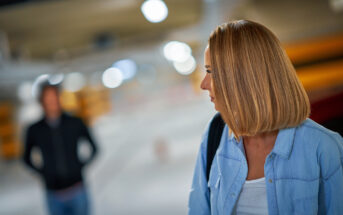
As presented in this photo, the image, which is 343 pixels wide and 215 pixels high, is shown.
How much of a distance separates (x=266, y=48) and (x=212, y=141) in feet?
1.27

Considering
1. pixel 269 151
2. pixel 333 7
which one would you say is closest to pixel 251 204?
pixel 269 151

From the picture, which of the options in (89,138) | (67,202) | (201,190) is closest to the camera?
(201,190)

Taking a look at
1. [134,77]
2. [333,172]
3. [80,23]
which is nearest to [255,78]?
[333,172]

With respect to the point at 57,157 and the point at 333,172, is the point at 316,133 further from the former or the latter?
the point at 57,157

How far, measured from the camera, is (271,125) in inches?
38.7

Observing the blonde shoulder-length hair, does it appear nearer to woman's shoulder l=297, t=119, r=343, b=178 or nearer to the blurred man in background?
woman's shoulder l=297, t=119, r=343, b=178

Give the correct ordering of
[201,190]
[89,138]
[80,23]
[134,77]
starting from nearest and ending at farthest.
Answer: [201,190] < [89,138] < [80,23] < [134,77]

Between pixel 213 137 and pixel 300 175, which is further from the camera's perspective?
pixel 213 137

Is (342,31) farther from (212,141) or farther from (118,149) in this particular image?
(118,149)

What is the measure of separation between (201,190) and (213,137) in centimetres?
20

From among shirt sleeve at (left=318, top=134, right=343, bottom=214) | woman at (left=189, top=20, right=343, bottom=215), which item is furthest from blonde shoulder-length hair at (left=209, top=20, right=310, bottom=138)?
shirt sleeve at (left=318, top=134, right=343, bottom=214)

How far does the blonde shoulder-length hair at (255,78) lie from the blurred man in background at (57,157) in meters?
1.75

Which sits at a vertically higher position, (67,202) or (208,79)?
(208,79)

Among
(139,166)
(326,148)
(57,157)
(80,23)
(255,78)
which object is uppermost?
(80,23)
